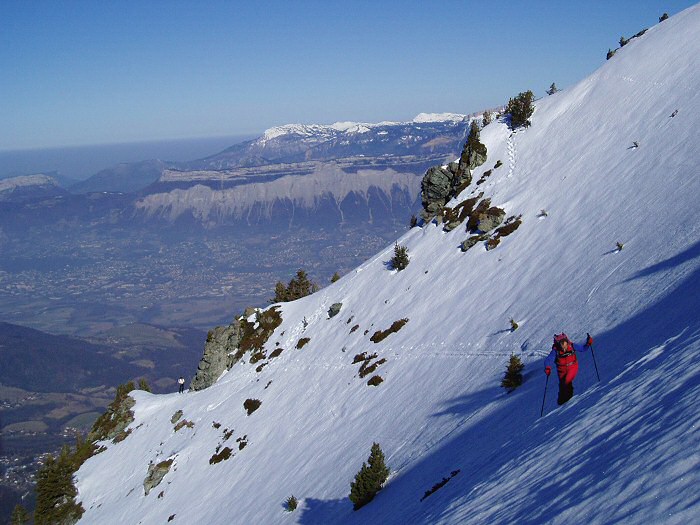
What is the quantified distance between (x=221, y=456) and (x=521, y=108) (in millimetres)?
42455

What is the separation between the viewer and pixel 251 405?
1625 inches

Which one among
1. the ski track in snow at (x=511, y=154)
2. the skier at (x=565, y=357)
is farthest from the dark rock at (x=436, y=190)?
the skier at (x=565, y=357)

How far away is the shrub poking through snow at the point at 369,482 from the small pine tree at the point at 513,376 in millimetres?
5766

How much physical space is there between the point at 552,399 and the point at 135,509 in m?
36.9

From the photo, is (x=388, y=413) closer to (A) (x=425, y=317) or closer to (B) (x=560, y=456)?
(A) (x=425, y=317)

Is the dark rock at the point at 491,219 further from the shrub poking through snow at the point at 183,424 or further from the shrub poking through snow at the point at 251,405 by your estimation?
the shrub poking through snow at the point at 183,424

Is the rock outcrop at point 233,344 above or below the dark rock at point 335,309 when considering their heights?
below

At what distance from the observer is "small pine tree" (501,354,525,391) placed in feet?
61.4

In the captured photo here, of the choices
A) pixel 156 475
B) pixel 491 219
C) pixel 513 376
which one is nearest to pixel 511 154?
pixel 491 219

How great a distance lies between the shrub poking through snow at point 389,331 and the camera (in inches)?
1391

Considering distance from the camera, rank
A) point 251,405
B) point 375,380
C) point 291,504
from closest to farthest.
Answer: point 291,504, point 375,380, point 251,405

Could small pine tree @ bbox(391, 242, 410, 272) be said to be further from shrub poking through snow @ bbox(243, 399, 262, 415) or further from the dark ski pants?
the dark ski pants

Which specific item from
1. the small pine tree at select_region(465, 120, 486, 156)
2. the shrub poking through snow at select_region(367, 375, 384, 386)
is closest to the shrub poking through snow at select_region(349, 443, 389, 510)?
the shrub poking through snow at select_region(367, 375, 384, 386)

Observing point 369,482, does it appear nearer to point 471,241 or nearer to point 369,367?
point 369,367
